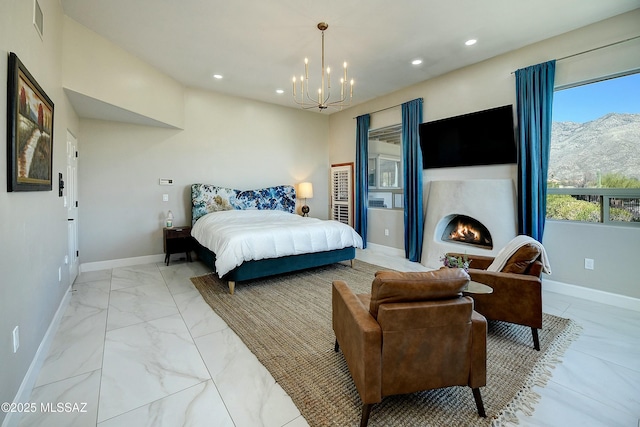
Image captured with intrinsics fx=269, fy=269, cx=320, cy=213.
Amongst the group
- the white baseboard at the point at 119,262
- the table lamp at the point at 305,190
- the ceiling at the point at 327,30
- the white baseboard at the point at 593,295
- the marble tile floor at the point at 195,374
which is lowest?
the marble tile floor at the point at 195,374

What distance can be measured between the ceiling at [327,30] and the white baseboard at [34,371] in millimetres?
3128

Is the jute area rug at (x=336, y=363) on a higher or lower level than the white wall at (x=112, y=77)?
lower

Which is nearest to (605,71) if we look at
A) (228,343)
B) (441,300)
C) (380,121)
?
(380,121)

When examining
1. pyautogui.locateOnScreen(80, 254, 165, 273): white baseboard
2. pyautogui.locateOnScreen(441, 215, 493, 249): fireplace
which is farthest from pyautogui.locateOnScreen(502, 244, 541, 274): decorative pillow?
pyautogui.locateOnScreen(80, 254, 165, 273): white baseboard

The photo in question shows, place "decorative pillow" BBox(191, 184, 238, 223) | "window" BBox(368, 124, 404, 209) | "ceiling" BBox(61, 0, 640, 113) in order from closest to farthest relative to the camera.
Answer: "ceiling" BBox(61, 0, 640, 113)
"decorative pillow" BBox(191, 184, 238, 223)
"window" BBox(368, 124, 404, 209)

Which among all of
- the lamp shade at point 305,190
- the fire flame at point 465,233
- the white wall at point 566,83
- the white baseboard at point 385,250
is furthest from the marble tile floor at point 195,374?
the lamp shade at point 305,190

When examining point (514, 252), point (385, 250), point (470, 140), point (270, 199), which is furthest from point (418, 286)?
point (270, 199)

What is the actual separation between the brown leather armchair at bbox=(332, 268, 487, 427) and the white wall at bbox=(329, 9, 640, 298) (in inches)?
110

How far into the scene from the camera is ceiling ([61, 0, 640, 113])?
8.98 feet

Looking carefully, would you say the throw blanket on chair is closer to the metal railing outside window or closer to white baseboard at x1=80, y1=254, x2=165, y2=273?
the metal railing outside window

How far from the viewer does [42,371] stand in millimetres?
1895

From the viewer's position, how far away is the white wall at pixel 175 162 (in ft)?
14.0

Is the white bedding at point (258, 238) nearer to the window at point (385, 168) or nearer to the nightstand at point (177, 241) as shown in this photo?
the nightstand at point (177, 241)

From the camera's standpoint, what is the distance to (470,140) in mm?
4098
